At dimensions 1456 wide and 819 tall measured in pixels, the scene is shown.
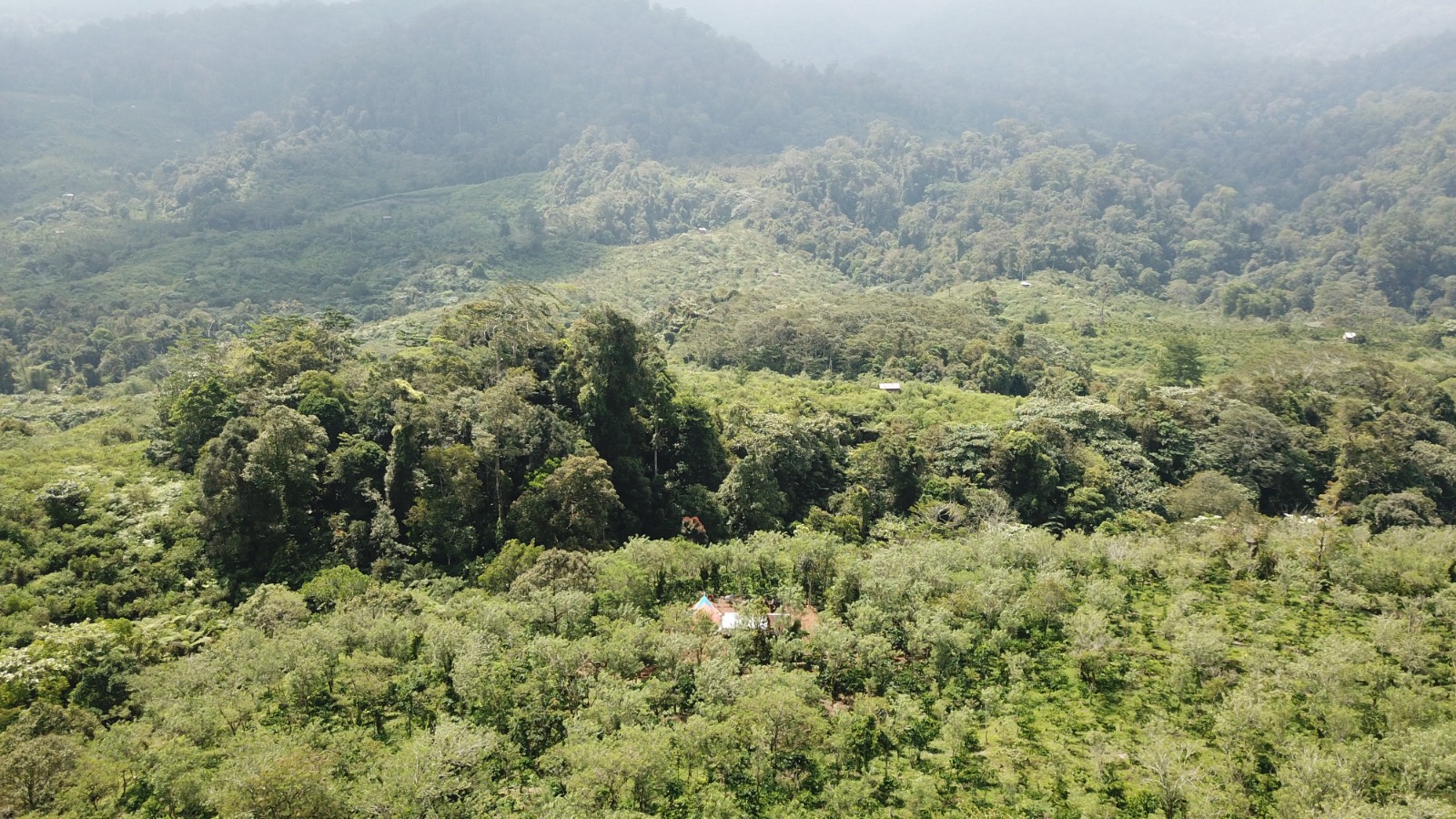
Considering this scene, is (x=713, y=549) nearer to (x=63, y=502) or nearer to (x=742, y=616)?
(x=742, y=616)

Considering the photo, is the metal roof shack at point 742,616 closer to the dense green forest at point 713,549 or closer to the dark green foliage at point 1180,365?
the dense green forest at point 713,549

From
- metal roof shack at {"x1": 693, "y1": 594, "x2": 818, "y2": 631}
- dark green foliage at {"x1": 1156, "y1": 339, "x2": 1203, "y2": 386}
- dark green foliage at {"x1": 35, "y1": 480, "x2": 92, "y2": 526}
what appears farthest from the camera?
dark green foliage at {"x1": 1156, "y1": 339, "x2": 1203, "y2": 386}

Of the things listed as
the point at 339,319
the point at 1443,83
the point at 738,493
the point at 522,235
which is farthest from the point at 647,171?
the point at 1443,83

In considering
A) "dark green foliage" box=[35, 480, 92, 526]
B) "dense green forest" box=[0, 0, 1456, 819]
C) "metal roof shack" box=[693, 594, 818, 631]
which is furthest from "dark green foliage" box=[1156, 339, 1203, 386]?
"dark green foliage" box=[35, 480, 92, 526]

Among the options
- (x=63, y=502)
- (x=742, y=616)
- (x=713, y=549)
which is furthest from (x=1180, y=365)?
(x=63, y=502)

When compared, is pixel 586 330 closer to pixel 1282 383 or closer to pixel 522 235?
pixel 1282 383

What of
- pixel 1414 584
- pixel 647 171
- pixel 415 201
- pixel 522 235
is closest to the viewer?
pixel 1414 584

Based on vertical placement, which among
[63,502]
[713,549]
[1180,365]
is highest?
[63,502]

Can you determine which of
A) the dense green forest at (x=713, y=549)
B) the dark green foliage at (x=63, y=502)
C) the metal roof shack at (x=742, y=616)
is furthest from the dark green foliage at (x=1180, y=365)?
the dark green foliage at (x=63, y=502)

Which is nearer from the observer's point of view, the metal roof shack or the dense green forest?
the dense green forest

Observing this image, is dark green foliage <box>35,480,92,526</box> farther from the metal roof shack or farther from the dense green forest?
the metal roof shack

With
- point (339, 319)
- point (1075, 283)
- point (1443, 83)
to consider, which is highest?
point (1443, 83)
